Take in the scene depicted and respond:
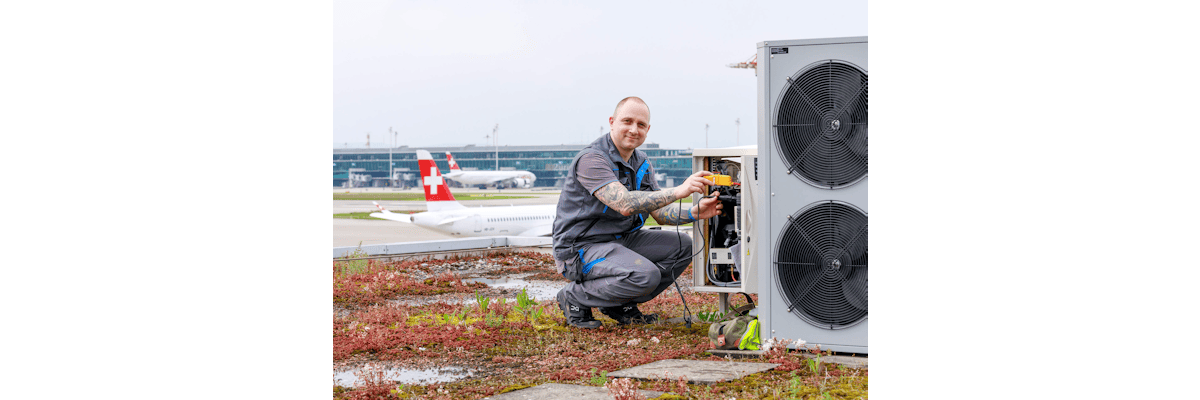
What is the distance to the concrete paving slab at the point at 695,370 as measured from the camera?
3.69 meters

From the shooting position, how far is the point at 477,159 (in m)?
110

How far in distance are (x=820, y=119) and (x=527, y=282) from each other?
582 cm

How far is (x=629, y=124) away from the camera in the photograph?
5.34 m

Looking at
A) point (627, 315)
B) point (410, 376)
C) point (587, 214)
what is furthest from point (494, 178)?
point (410, 376)

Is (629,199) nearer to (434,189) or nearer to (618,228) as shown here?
(618,228)

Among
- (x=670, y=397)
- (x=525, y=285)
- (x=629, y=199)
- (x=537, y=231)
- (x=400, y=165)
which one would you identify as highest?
(x=400, y=165)

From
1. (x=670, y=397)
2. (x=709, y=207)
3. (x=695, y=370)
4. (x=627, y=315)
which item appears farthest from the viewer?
(x=627, y=315)

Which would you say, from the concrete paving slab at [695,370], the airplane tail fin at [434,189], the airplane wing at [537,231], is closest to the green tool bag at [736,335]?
the concrete paving slab at [695,370]

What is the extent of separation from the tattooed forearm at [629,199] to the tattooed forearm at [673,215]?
8.9 inches

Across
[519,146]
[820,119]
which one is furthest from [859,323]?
[519,146]

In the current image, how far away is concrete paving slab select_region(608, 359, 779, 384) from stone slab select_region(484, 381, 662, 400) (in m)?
0.28

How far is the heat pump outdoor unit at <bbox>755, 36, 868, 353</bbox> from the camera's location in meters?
4.13

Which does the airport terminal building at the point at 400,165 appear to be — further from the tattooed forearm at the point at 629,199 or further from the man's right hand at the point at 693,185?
the man's right hand at the point at 693,185

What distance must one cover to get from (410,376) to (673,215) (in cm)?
204
